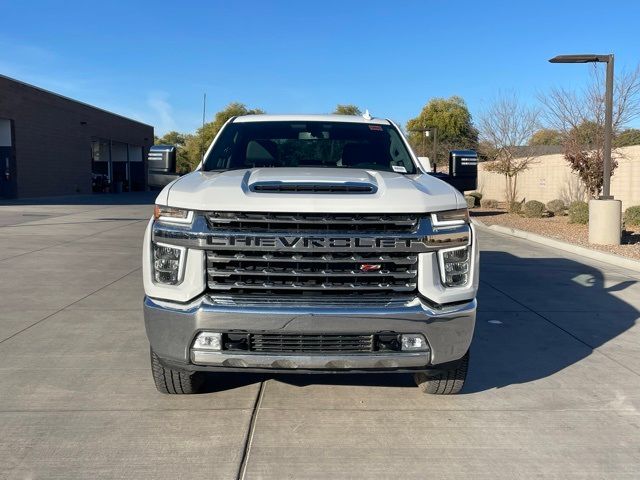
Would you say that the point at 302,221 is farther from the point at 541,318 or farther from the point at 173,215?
the point at 541,318

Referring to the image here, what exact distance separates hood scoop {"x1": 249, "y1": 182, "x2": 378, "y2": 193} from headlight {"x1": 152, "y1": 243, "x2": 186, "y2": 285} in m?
0.62

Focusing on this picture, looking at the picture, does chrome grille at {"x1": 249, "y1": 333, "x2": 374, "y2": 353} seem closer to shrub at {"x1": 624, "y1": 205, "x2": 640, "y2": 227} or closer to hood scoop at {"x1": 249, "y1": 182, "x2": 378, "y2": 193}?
hood scoop at {"x1": 249, "y1": 182, "x2": 378, "y2": 193}

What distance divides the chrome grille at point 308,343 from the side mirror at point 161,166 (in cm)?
227

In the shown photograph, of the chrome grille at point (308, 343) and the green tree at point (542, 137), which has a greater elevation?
the green tree at point (542, 137)

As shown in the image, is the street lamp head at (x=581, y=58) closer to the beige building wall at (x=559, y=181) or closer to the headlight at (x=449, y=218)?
the beige building wall at (x=559, y=181)

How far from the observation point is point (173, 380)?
14.1 feet

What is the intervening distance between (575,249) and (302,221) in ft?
36.1

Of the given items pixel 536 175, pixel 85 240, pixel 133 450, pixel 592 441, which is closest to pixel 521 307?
pixel 592 441

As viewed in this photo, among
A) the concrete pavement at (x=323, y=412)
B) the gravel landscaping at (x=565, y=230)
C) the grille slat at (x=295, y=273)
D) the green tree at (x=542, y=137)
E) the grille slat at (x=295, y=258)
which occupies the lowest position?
the concrete pavement at (x=323, y=412)

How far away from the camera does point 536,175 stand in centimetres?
2741

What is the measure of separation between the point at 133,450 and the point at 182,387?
0.81 meters

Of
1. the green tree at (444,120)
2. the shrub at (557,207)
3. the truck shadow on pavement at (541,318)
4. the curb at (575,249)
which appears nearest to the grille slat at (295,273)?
the truck shadow on pavement at (541,318)

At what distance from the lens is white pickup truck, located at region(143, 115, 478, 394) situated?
11.8ft

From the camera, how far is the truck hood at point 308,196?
143 inches
